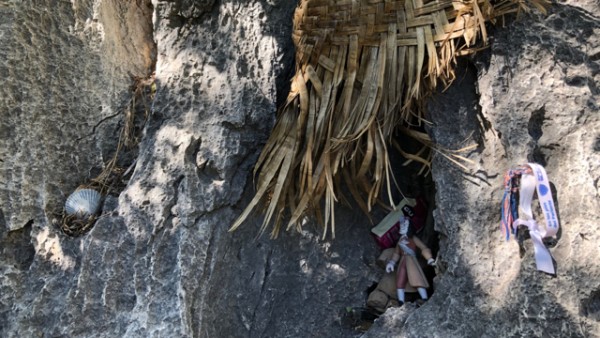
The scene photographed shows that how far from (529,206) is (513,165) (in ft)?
0.41

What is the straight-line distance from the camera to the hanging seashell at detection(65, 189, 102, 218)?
67.7 inches

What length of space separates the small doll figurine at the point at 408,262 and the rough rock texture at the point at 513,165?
0.07 meters

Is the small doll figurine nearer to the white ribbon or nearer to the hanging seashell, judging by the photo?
the white ribbon

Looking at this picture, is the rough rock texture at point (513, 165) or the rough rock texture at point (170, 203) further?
the rough rock texture at point (170, 203)

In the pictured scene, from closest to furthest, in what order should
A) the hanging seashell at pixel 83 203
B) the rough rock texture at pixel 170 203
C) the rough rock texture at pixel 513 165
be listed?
the rough rock texture at pixel 513 165 → the rough rock texture at pixel 170 203 → the hanging seashell at pixel 83 203

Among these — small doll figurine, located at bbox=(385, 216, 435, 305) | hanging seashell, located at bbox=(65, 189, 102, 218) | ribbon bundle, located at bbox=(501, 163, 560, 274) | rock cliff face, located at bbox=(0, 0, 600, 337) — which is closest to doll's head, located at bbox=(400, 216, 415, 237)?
small doll figurine, located at bbox=(385, 216, 435, 305)

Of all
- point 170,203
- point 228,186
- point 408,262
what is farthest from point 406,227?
point 170,203

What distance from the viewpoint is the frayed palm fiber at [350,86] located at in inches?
63.8

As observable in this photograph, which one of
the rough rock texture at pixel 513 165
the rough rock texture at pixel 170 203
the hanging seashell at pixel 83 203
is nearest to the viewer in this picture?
the rough rock texture at pixel 513 165

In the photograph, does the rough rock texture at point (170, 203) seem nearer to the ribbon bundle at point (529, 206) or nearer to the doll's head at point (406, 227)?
the doll's head at point (406, 227)

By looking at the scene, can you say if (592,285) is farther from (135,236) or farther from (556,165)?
(135,236)

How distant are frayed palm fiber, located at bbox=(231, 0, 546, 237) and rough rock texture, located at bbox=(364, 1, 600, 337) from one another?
0.11m

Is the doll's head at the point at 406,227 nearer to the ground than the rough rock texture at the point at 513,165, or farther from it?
nearer to the ground

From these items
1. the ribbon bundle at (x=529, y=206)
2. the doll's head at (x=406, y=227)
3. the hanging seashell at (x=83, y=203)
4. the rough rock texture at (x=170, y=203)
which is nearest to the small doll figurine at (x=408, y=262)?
the doll's head at (x=406, y=227)
